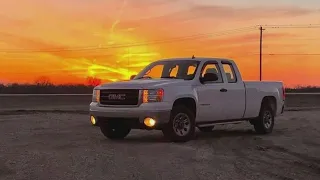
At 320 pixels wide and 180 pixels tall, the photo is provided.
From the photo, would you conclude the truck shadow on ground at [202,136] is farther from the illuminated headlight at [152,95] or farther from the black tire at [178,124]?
the illuminated headlight at [152,95]

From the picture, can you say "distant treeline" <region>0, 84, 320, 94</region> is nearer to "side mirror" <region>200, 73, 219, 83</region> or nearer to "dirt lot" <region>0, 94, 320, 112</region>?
"dirt lot" <region>0, 94, 320, 112</region>

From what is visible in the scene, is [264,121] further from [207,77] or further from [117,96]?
[117,96]

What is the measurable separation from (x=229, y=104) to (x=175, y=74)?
1.78 m

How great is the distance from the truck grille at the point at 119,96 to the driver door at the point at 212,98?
1.75 meters

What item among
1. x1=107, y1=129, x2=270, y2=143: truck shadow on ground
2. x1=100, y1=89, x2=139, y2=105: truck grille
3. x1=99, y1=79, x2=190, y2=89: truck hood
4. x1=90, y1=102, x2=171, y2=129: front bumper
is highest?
x1=99, y1=79, x2=190, y2=89: truck hood

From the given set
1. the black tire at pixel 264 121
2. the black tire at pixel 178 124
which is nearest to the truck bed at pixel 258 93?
the black tire at pixel 264 121

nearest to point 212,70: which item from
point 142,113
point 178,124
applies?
point 178,124

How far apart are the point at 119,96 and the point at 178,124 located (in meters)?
1.54

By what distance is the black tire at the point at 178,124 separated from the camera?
12.4m

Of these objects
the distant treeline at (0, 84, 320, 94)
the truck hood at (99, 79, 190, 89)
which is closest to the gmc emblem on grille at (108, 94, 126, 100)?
the truck hood at (99, 79, 190, 89)

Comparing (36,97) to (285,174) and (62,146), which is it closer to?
(62,146)

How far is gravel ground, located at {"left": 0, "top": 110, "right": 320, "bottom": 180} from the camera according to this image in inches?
346

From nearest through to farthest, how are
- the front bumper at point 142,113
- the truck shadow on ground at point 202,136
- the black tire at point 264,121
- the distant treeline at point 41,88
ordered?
the front bumper at point 142,113 → the truck shadow on ground at point 202,136 → the black tire at point 264,121 → the distant treeline at point 41,88

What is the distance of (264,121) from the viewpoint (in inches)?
624
